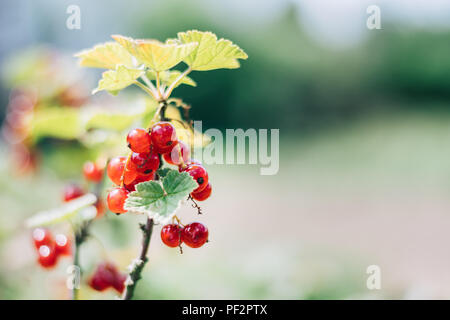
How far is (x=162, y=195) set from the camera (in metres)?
0.63

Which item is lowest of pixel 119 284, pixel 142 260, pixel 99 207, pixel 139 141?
pixel 119 284

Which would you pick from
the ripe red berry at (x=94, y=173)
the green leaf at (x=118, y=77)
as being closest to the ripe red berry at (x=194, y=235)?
the green leaf at (x=118, y=77)

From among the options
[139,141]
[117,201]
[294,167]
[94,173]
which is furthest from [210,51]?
[294,167]

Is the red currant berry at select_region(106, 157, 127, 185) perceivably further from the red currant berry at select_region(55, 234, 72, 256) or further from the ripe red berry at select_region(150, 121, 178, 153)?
the red currant berry at select_region(55, 234, 72, 256)

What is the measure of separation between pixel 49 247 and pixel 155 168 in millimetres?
593

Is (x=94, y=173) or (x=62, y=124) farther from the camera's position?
(x=62, y=124)

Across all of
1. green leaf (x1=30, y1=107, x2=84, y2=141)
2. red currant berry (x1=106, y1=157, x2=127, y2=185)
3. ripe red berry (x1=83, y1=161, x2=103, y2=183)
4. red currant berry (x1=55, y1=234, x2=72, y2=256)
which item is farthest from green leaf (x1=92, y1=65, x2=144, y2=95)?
red currant berry (x1=55, y1=234, x2=72, y2=256)

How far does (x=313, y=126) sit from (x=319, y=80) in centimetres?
160

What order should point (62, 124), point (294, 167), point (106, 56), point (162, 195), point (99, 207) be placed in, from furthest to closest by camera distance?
point (294, 167) < point (62, 124) < point (99, 207) < point (106, 56) < point (162, 195)

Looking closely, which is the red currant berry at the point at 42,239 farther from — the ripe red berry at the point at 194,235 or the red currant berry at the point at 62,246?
the ripe red berry at the point at 194,235

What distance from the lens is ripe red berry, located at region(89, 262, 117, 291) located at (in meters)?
1.02

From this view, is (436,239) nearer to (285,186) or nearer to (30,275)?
(285,186)

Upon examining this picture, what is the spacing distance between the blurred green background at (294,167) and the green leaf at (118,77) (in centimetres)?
75

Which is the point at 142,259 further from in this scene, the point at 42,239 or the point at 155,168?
the point at 42,239
